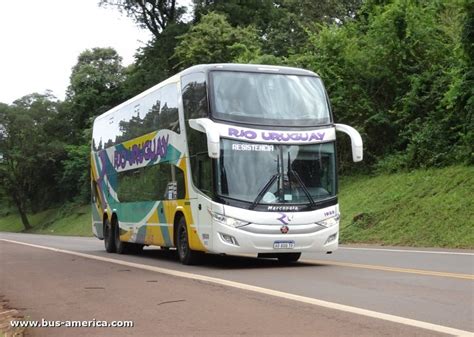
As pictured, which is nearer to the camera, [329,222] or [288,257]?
[329,222]

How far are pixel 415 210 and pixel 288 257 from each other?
8.79m

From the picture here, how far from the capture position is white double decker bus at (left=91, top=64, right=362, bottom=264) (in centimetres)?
1294

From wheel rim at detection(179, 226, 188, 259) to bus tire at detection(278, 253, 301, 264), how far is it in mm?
2176

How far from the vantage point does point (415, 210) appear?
2216 cm

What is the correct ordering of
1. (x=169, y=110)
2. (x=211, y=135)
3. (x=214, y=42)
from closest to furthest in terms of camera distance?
1. (x=211, y=135)
2. (x=169, y=110)
3. (x=214, y=42)

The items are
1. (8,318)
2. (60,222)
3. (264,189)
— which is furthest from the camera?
(60,222)

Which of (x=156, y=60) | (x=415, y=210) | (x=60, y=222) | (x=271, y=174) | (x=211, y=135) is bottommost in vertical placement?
(x=60, y=222)

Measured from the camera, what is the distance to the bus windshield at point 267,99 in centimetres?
1339

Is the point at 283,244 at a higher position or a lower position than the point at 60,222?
higher

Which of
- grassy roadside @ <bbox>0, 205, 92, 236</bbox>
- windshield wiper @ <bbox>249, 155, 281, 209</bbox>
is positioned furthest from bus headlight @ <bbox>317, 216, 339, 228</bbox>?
grassy roadside @ <bbox>0, 205, 92, 236</bbox>

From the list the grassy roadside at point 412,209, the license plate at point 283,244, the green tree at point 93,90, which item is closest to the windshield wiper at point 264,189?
the license plate at point 283,244

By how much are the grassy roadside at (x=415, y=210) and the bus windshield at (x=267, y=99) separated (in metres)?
7.31

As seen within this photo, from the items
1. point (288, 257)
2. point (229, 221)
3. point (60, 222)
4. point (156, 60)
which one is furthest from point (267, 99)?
point (60, 222)

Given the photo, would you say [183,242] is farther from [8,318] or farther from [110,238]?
[110,238]
